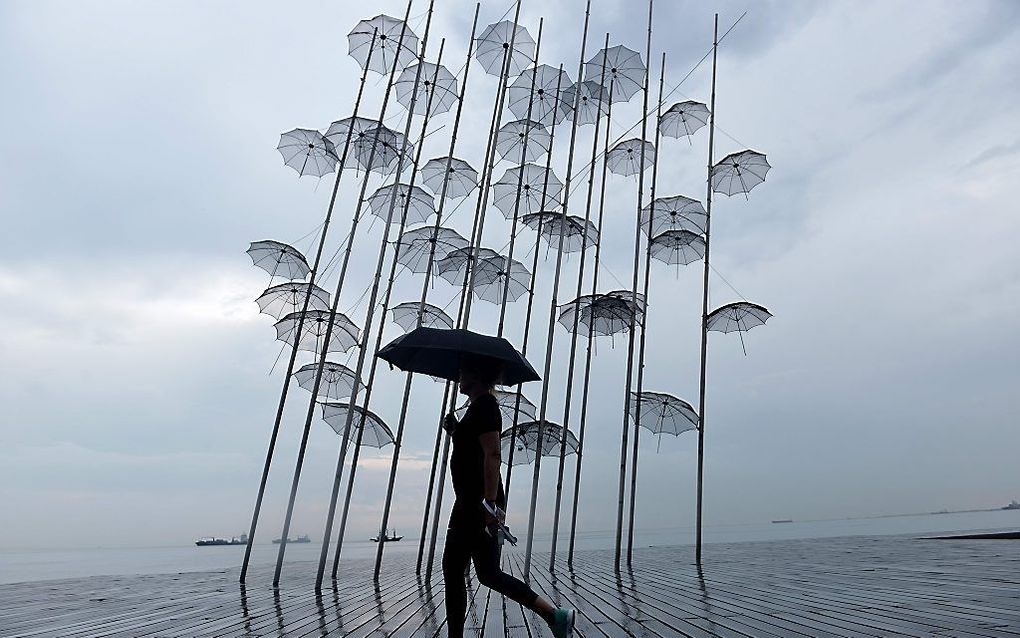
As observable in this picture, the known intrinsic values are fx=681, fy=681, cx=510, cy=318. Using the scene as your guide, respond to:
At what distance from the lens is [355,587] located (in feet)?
32.4

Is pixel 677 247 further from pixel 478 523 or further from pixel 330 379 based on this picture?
pixel 478 523

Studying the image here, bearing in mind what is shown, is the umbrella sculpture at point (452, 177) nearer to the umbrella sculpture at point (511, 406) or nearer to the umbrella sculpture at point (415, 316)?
the umbrella sculpture at point (415, 316)

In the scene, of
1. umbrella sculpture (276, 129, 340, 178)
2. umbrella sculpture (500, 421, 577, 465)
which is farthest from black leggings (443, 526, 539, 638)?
umbrella sculpture (276, 129, 340, 178)

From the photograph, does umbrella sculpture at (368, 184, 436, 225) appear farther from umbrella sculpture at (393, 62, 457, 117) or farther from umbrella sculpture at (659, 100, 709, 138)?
umbrella sculpture at (659, 100, 709, 138)

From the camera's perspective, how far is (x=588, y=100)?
46.9 ft

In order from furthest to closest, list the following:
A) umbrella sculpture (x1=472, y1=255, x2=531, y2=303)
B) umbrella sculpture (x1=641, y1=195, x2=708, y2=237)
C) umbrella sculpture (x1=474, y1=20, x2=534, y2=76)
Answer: umbrella sculpture (x1=641, y1=195, x2=708, y2=237)
umbrella sculpture (x1=474, y1=20, x2=534, y2=76)
umbrella sculpture (x1=472, y1=255, x2=531, y2=303)

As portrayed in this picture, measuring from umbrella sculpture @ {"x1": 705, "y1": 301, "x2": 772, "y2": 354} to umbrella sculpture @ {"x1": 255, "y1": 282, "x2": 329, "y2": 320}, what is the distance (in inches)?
283

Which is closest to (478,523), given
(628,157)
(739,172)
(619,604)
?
(619,604)

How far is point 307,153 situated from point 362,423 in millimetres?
5372

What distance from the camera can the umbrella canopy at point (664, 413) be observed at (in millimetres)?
12703

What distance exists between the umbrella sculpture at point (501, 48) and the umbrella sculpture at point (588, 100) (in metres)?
1.08

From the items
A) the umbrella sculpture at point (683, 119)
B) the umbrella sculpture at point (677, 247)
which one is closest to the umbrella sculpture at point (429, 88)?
the umbrella sculpture at point (683, 119)

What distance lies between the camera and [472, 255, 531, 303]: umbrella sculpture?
1255 centimetres

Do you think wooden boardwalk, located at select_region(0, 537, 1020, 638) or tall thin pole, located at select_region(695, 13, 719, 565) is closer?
wooden boardwalk, located at select_region(0, 537, 1020, 638)
